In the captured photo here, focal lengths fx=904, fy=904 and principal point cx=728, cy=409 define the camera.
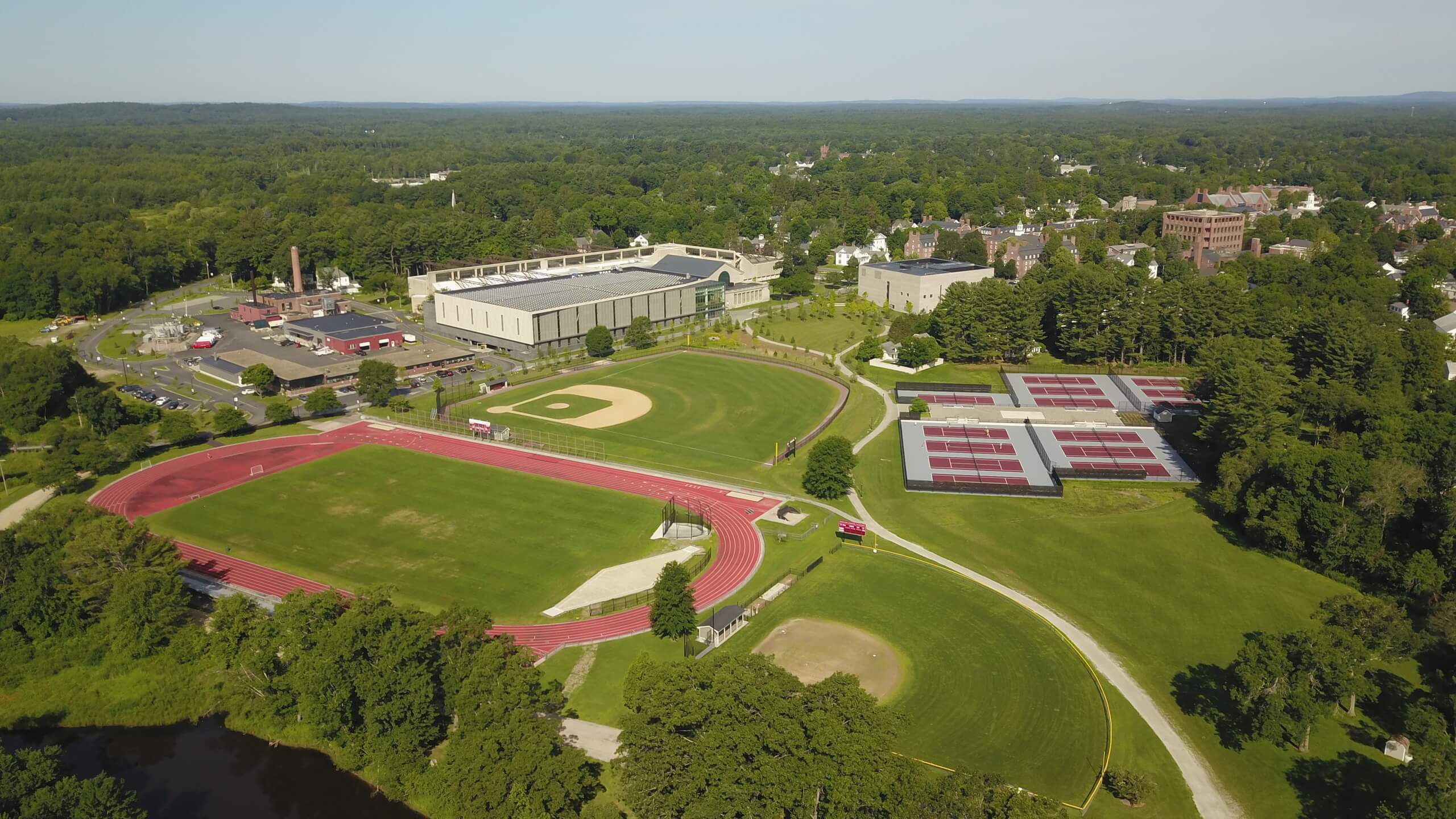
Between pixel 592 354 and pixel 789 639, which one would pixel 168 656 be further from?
pixel 592 354

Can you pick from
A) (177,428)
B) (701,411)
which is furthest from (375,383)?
(701,411)

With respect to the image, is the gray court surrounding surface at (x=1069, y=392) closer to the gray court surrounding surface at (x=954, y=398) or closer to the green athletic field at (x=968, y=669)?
the gray court surrounding surface at (x=954, y=398)

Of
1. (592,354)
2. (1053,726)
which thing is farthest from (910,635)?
(592,354)

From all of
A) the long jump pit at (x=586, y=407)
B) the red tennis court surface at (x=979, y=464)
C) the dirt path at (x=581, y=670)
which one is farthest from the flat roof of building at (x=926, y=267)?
the dirt path at (x=581, y=670)

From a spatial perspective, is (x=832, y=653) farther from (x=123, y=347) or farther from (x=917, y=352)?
(x=123, y=347)

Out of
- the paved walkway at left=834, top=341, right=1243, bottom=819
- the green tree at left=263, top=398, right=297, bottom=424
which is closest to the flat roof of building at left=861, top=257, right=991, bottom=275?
the paved walkway at left=834, top=341, right=1243, bottom=819
